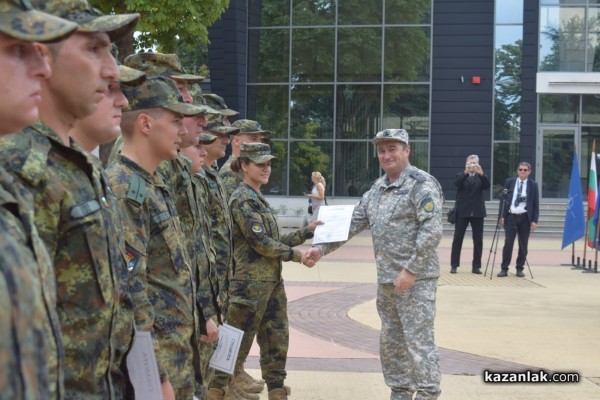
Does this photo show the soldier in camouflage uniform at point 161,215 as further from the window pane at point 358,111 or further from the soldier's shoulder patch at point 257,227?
the window pane at point 358,111

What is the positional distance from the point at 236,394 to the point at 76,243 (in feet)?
15.6

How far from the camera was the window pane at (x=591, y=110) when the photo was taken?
3000 centimetres

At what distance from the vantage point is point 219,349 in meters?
5.27

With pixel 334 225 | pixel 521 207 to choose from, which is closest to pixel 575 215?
pixel 521 207

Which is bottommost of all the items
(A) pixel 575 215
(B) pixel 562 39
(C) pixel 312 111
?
(A) pixel 575 215

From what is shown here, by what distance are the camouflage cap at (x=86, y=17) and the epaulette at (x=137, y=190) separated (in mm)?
1059

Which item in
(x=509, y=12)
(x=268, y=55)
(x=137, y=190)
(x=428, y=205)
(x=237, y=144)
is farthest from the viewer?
(x=268, y=55)

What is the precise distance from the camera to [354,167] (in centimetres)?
3048

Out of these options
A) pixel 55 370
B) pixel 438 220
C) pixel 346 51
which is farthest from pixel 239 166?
pixel 346 51

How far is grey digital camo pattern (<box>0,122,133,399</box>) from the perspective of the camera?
249 centimetres

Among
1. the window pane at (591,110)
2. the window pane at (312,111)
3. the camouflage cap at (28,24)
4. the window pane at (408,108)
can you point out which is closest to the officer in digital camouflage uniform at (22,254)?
the camouflage cap at (28,24)

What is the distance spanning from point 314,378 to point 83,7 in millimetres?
5450

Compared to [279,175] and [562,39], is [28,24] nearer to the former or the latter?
[279,175]

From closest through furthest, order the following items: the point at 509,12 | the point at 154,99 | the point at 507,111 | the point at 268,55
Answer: the point at 154,99
the point at 507,111
the point at 509,12
the point at 268,55
